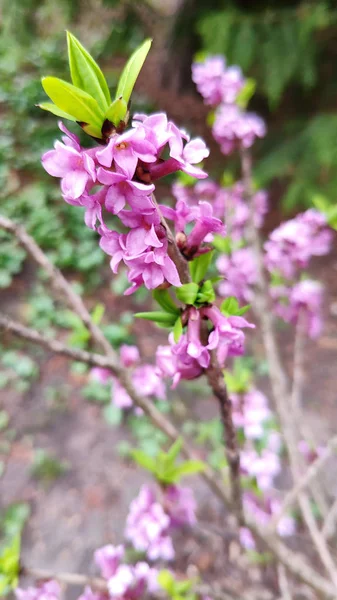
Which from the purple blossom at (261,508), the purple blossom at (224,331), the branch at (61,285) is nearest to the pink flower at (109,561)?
the branch at (61,285)

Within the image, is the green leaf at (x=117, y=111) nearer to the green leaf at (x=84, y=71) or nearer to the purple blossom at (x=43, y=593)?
the green leaf at (x=84, y=71)

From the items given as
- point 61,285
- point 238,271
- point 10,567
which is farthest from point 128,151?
point 238,271

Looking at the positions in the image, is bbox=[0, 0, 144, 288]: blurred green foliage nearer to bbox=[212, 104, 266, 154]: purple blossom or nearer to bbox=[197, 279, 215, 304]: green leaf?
bbox=[212, 104, 266, 154]: purple blossom

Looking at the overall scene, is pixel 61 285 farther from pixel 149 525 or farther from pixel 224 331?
pixel 149 525

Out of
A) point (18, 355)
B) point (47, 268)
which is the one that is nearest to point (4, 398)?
point (18, 355)

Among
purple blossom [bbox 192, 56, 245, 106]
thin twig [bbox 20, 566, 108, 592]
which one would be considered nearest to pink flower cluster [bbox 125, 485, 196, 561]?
thin twig [bbox 20, 566, 108, 592]
